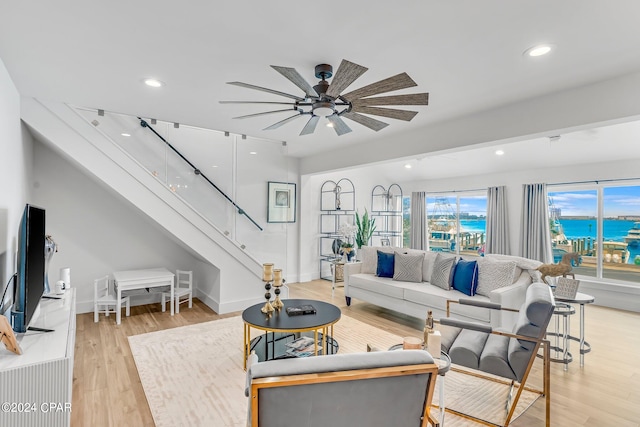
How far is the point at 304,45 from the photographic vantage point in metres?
2.24

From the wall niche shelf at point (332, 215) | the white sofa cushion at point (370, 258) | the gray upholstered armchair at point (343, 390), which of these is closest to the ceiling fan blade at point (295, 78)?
the gray upholstered armchair at point (343, 390)

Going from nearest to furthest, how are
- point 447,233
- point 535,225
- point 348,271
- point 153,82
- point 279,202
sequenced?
point 153,82 → point 348,271 → point 279,202 → point 535,225 → point 447,233

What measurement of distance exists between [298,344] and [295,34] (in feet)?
8.51

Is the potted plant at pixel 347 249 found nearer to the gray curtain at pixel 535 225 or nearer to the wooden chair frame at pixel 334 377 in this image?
the gray curtain at pixel 535 225

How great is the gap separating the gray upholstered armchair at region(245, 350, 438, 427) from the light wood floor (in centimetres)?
143

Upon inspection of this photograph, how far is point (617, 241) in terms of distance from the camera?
17.1 feet

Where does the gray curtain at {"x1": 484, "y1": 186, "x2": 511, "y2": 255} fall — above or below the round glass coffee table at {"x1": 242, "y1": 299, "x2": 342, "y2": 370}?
above

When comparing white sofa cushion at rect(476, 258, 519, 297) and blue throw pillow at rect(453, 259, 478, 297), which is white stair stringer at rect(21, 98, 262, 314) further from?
white sofa cushion at rect(476, 258, 519, 297)

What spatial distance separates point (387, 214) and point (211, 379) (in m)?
5.96

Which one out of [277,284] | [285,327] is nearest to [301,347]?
[285,327]

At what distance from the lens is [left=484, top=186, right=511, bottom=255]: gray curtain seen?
20.4 ft

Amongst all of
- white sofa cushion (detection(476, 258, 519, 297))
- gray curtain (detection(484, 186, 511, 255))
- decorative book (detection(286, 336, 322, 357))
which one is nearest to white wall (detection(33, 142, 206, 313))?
decorative book (detection(286, 336, 322, 357))

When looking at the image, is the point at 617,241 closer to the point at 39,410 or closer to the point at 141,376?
the point at 141,376

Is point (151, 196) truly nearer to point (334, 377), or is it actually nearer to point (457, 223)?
point (334, 377)
